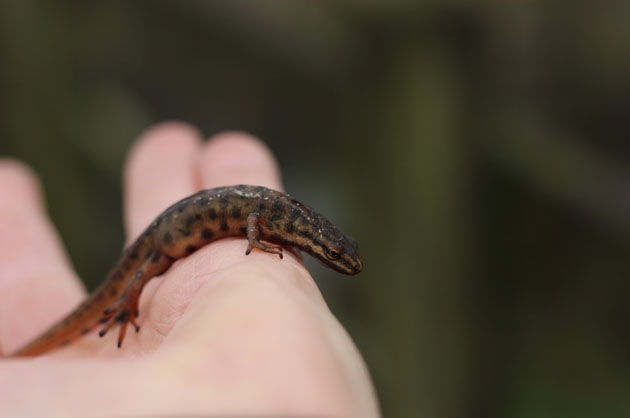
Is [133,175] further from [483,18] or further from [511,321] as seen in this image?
[511,321]

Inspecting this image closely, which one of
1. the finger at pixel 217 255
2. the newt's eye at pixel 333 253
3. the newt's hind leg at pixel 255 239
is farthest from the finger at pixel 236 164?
the newt's eye at pixel 333 253

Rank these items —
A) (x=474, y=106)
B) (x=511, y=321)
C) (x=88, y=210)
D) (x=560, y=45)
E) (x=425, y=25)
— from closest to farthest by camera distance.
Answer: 1. (x=425, y=25)
2. (x=474, y=106)
3. (x=560, y=45)
4. (x=511, y=321)
5. (x=88, y=210)

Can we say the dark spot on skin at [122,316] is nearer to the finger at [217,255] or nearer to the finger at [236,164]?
the finger at [217,255]

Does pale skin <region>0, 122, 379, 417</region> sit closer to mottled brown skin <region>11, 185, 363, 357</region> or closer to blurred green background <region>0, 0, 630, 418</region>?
mottled brown skin <region>11, 185, 363, 357</region>

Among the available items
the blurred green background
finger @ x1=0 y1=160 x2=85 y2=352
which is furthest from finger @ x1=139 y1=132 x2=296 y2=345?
finger @ x1=0 y1=160 x2=85 y2=352

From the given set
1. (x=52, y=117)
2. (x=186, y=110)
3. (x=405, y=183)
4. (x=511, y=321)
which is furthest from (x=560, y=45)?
(x=52, y=117)
